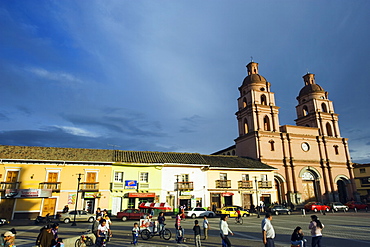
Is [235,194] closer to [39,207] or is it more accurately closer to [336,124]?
[39,207]

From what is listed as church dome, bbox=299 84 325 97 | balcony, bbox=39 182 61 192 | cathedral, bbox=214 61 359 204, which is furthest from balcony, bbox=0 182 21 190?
church dome, bbox=299 84 325 97

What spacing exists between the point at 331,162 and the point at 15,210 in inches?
1976

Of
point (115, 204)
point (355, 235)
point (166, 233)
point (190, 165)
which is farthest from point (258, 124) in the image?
point (166, 233)

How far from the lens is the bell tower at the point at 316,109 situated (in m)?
50.7

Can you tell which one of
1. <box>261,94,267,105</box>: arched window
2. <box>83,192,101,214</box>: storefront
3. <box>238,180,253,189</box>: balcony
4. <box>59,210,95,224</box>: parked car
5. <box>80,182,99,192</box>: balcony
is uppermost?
<box>261,94,267,105</box>: arched window

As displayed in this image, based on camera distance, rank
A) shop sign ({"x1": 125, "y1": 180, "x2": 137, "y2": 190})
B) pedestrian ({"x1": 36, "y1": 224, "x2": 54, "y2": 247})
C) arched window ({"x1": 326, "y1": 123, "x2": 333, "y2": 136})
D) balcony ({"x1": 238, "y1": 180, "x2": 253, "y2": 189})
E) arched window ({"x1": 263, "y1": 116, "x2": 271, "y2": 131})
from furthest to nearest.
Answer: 1. arched window ({"x1": 326, "y1": 123, "x2": 333, "y2": 136})
2. arched window ({"x1": 263, "y1": 116, "x2": 271, "y2": 131})
3. balcony ({"x1": 238, "y1": 180, "x2": 253, "y2": 189})
4. shop sign ({"x1": 125, "y1": 180, "x2": 137, "y2": 190})
5. pedestrian ({"x1": 36, "y1": 224, "x2": 54, "y2": 247})

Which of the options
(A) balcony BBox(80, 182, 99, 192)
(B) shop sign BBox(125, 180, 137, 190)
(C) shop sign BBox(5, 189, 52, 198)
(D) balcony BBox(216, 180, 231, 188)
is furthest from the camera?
(D) balcony BBox(216, 180, 231, 188)

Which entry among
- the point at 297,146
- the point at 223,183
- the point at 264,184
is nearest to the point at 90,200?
the point at 223,183

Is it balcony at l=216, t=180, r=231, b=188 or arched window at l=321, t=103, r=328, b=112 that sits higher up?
arched window at l=321, t=103, r=328, b=112

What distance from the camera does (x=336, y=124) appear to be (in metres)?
52.0

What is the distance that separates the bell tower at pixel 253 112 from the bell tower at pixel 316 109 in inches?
385

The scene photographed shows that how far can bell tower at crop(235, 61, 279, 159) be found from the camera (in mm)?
45156

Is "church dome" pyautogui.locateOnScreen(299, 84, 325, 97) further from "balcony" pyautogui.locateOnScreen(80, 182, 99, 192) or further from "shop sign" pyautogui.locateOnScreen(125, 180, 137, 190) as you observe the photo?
"balcony" pyautogui.locateOnScreen(80, 182, 99, 192)

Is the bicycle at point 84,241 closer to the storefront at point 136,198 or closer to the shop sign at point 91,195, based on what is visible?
the shop sign at point 91,195
